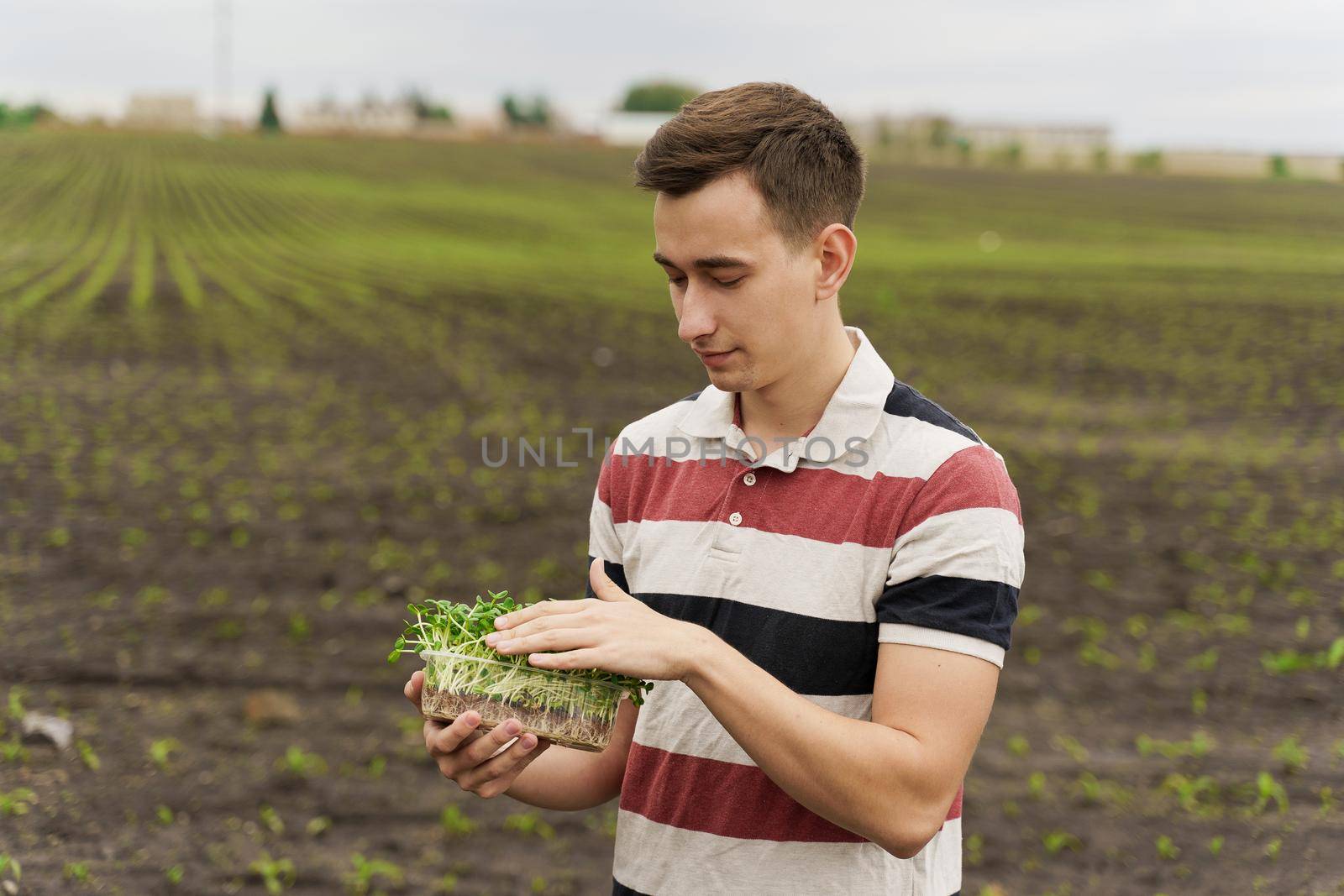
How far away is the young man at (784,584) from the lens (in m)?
1.62

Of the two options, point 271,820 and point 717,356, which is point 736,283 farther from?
point 271,820

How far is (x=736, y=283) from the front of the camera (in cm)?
185

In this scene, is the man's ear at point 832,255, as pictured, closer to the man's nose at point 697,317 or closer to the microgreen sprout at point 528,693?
the man's nose at point 697,317

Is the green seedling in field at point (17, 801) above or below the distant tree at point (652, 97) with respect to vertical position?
below

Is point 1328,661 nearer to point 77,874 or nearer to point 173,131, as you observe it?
point 77,874

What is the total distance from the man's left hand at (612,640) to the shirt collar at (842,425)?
403 millimetres

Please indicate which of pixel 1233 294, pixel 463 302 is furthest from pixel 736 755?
pixel 1233 294

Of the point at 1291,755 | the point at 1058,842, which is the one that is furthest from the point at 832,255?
the point at 1291,755

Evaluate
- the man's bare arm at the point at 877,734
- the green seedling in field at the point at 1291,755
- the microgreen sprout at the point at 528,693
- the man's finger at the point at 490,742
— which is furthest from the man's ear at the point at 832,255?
the green seedling in field at the point at 1291,755

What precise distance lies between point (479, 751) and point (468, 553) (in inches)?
264

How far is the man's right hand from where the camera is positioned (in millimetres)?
1818

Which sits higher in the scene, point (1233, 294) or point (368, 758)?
point (1233, 294)

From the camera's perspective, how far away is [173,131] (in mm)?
57281

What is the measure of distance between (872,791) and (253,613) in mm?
6315
